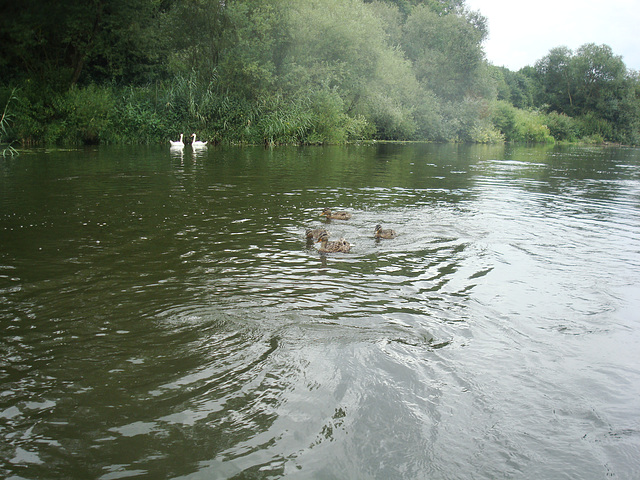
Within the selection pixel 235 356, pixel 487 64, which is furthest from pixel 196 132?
pixel 487 64

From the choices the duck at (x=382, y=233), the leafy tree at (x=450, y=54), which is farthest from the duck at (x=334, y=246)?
the leafy tree at (x=450, y=54)

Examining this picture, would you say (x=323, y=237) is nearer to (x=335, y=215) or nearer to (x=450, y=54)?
(x=335, y=215)

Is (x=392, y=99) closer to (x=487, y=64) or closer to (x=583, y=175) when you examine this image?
(x=487, y=64)

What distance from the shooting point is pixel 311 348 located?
5.12 meters

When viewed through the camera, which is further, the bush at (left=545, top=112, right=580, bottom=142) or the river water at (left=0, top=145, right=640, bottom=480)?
the bush at (left=545, top=112, right=580, bottom=142)

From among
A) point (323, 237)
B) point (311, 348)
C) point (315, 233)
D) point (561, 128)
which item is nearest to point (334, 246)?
point (323, 237)

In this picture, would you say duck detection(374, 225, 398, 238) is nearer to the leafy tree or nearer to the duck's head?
the duck's head

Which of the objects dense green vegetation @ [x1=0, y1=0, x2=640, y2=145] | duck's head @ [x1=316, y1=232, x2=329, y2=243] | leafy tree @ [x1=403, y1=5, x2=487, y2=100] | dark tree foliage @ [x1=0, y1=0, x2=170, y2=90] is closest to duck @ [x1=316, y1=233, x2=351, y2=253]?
duck's head @ [x1=316, y1=232, x2=329, y2=243]

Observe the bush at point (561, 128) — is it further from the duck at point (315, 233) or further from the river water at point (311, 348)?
the duck at point (315, 233)

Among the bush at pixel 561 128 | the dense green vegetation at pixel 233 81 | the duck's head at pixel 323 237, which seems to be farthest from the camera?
the bush at pixel 561 128

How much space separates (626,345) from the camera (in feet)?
17.9

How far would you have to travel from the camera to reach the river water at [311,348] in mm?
3588

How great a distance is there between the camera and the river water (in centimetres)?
359

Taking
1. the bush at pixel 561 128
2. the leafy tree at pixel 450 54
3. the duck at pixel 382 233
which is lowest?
the duck at pixel 382 233
